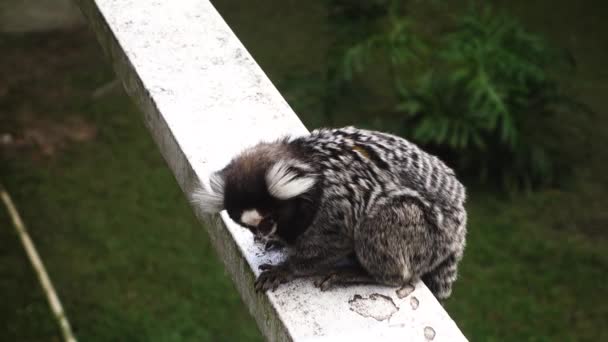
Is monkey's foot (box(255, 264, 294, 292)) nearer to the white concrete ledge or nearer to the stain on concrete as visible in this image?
the white concrete ledge

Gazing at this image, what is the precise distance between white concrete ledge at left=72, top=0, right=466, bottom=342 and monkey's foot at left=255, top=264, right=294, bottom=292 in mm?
21

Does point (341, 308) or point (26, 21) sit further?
point (26, 21)

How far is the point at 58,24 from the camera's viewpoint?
22.8 feet

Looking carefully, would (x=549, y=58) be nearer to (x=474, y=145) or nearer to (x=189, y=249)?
(x=474, y=145)

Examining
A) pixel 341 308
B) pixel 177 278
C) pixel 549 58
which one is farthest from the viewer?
pixel 549 58

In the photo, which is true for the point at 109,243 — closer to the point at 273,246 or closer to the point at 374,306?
the point at 273,246

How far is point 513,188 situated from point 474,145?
14.7 inches

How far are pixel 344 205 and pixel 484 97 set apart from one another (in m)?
3.14

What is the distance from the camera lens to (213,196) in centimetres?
207

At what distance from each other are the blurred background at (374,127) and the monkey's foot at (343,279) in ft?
7.88

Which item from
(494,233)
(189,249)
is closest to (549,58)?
(494,233)

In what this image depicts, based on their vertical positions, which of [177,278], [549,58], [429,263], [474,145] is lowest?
[177,278]

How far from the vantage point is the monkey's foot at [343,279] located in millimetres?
2092

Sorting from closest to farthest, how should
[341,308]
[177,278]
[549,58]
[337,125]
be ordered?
[341,308] < [177,278] < [549,58] < [337,125]
